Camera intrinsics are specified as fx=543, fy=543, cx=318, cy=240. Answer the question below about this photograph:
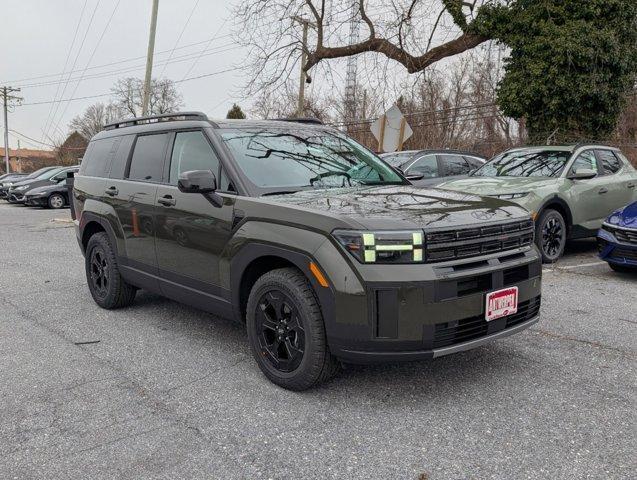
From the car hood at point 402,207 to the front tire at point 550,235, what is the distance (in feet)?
13.1

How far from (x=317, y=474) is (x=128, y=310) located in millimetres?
3592

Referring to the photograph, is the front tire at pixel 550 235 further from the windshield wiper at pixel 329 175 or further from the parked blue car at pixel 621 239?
the windshield wiper at pixel 329 175

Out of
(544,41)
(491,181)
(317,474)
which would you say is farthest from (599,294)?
(544,41)

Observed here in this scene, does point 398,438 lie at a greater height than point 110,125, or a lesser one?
lesser

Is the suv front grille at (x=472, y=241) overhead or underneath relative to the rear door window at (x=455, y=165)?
underneath

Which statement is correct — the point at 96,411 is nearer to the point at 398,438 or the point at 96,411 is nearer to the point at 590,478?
the point at 398,438

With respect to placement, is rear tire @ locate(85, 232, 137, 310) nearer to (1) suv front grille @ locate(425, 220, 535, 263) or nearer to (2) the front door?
(2) the front door

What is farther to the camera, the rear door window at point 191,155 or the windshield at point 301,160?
the rear door window at point 191,155

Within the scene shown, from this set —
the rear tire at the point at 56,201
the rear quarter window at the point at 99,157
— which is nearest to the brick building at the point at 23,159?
the rear tire at the point at 56,201

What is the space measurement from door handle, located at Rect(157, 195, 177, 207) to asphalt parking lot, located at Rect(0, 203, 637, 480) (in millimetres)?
1150

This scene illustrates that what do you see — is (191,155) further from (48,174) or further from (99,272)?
(48,174)

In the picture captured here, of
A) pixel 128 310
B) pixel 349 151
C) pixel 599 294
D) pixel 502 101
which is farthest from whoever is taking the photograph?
pixel 502 101

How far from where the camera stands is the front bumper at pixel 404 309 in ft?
9.85

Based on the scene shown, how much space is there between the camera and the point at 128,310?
556cm
